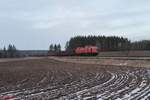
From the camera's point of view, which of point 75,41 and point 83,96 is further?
point 75,41

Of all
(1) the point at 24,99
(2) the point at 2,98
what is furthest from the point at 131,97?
(2) the point at 2,98

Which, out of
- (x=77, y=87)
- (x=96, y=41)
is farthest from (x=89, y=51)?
(x=77, y=87)

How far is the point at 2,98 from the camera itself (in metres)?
14.3

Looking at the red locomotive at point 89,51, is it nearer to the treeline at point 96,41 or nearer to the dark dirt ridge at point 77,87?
the dark dirt ridge at point 77,87

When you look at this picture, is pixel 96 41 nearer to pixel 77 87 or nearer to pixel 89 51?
pixel 89 51

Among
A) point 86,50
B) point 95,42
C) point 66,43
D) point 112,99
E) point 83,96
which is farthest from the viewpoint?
point 66,43

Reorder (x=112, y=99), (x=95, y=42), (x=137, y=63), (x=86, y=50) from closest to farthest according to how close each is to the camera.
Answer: (x=112, y=99)
(x=137, y=63)
(x=86, y=50)
(x=95, y=42)

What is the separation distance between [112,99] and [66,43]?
6429 inches

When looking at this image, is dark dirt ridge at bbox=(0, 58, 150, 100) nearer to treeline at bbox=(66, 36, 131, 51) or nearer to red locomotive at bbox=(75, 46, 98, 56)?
red locomotive at bbox=(75, 46, 98, 56)

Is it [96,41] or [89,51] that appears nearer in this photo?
[89,51]

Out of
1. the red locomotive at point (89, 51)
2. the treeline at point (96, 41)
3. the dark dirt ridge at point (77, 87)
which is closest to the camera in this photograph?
the dark dirt ridge at point (77, 87)

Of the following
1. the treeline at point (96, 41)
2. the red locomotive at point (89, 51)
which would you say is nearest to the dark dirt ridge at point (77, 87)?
the red locomotive at point (89, 51)

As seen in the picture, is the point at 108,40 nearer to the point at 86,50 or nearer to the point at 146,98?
the point at 86,50

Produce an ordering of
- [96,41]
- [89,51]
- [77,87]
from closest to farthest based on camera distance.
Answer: [77,87] → [89,51] → [96,41]
